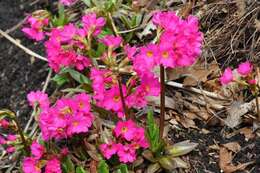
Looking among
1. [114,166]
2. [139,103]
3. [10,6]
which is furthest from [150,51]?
[10,6]

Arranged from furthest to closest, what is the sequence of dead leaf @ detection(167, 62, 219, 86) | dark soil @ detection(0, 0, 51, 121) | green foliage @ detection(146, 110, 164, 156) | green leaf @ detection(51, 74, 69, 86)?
dark soil @ detection(0, 0, 51, 121)
green leaf @ detection(51, 74, 69, 86)
dead leaf @ detection(167, 62, 219, 86)
green foliage @ detection(146, 110, 164, 156)

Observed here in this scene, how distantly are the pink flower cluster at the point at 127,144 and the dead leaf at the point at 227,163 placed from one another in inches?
16.1

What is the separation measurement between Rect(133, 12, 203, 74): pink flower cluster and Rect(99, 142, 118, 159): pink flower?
506 millimetres

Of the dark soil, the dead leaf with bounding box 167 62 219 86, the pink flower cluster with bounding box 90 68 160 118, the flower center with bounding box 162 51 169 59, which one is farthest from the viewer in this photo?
the dark soil

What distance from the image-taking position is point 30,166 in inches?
115

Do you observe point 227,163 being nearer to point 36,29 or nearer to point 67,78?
point 67,78

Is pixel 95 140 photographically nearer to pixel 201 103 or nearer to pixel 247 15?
pixel 201 103

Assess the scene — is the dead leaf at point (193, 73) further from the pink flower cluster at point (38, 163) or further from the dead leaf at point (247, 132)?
the pink flower cluster at point (38, 163)

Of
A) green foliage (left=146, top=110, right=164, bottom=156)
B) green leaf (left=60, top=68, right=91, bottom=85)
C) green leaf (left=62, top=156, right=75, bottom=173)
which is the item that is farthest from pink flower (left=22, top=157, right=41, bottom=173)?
green leaf (left=60, top=68, right=91, bottom=85)

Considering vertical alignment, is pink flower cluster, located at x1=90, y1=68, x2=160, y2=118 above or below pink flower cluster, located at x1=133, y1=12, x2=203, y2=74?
below

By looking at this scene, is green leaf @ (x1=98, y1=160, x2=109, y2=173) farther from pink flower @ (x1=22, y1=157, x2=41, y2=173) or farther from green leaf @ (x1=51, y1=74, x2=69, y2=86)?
green leaf @ (x1=51, y1=74, x2=69, y2=86)

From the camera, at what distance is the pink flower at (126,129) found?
279 cm

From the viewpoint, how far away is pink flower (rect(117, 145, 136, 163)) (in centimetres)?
280

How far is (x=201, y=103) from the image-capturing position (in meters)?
3.28
